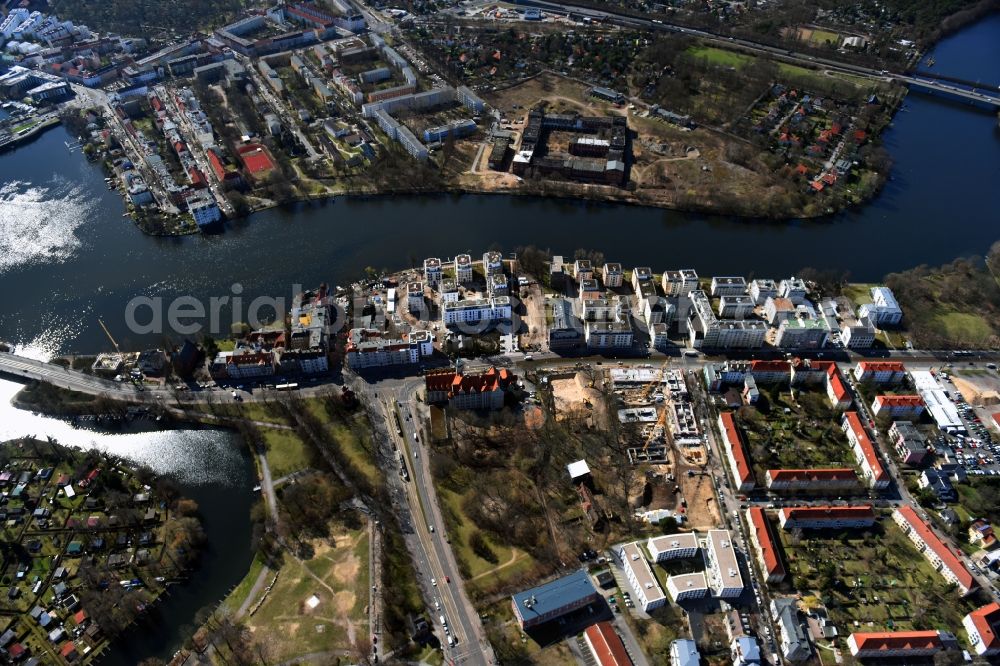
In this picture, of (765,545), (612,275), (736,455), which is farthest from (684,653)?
(612,275)

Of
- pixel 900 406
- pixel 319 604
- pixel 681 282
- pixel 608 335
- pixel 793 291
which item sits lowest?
pixel 319 604

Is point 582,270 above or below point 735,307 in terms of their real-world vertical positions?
above

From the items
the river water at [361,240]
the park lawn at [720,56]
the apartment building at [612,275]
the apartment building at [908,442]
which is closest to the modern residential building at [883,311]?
the river water at [361,240]

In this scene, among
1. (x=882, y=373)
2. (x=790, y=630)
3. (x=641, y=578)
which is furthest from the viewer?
(x=882, y=373)

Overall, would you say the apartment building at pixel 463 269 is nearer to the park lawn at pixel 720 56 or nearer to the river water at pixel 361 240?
the river water at pixel 361 240

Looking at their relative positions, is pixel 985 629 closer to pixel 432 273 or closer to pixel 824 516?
pixel 824 516

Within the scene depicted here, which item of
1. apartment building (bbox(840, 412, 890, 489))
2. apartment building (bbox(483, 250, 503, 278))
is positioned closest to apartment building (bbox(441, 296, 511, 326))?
apartment building (bbox(483, 250, 503, 278))

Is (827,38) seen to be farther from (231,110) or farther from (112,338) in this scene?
(112,338)
